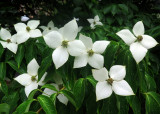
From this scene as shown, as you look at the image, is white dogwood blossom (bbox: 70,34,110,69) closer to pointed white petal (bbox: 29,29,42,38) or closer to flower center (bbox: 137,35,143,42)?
flower center (bbox: 137,35,143,42)

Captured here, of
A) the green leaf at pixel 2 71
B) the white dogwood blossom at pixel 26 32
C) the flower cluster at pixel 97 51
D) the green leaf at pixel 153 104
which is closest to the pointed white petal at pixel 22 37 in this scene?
the white dogwood blossom at pixel 26 32

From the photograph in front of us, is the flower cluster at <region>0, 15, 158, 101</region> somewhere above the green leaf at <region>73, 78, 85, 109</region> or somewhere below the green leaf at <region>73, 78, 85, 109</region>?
above

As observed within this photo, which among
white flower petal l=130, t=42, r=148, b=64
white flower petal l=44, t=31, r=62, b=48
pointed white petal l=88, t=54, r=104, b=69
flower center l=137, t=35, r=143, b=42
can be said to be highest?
white flower petal l=44, t=31, r=62, b=48

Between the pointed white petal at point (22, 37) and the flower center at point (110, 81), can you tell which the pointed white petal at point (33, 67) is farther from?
the flower center at point (110, 81)

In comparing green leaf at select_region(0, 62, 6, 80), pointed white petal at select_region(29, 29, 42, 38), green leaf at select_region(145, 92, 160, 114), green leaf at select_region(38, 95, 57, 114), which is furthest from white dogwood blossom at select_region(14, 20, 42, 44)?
green leaf at select_region(145, 92, 160, 114)

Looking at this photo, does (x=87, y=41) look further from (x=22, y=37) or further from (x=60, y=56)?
(x=22, y=37)

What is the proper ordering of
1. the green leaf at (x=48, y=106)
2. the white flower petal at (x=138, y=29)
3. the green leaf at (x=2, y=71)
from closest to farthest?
the green leaf at (x=48, y=106)
the white flower petal at (x=138, y=29)
the green leaf at (x=2, y=71)
